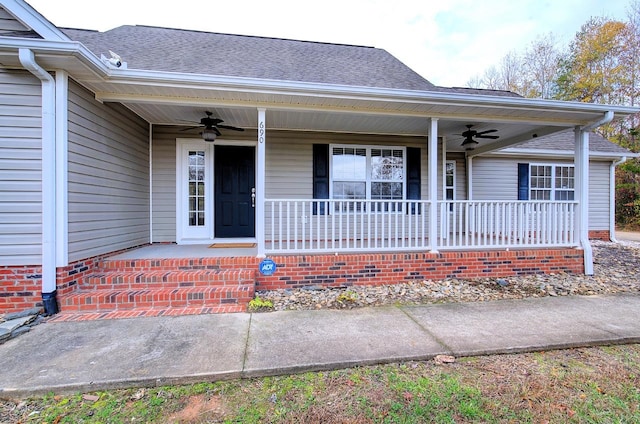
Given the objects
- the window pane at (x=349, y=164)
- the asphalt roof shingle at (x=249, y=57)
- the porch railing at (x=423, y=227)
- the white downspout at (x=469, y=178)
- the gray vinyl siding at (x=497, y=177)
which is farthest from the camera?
the gray vinyl siding at (x=497, y=177)

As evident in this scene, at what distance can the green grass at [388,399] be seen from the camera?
1.77m

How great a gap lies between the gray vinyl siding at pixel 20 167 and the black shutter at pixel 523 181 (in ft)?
32.7

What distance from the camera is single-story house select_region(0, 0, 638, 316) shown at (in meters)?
3.19

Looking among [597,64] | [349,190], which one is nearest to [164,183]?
[349,190]

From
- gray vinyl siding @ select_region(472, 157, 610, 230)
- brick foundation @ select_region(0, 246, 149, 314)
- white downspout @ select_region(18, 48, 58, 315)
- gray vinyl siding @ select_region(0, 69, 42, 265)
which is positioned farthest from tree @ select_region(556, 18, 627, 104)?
brick foundation @ select_region(0, 246, 149, 314)

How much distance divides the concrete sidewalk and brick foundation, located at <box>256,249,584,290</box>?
0.83m

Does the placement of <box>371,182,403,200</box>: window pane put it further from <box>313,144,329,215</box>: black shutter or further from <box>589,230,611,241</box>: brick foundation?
<box>589,230,611,241</box>: brick foundation

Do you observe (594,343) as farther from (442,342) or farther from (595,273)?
(595,273)

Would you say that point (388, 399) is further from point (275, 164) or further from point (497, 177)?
point (497, 177)

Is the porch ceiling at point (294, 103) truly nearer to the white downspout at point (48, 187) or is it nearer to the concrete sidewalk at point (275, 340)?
the white downspout at point (48, 187)

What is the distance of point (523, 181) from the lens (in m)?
8.12

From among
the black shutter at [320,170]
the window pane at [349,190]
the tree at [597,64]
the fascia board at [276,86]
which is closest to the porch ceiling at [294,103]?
the fascia board at [276,86]

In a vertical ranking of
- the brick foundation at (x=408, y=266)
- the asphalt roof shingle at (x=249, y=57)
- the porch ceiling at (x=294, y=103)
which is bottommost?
the brick foundation at (x=408, y=266)

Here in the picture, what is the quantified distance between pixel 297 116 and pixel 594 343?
469cm
